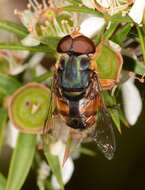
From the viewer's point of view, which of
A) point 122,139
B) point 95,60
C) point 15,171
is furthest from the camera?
point 122,139

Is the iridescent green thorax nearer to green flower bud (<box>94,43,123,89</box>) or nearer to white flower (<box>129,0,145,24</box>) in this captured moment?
green flower bud (<box>94,43,123,89</box>)

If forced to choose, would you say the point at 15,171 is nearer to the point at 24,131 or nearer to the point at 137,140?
the point at 24,131

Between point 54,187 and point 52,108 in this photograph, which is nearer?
point 52,108

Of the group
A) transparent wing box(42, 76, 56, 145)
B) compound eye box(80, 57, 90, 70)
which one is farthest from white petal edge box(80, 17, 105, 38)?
transparent wing box(42, 76, 56, 145)

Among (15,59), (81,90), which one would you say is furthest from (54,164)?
(15,59)

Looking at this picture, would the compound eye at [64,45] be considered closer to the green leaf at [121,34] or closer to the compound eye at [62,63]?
the compound eye at [62,63]

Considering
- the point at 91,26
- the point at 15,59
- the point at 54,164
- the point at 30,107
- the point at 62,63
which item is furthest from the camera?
the point at 15,59

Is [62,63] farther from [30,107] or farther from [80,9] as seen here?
[30,107]

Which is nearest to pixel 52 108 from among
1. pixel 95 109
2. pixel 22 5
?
pixel 95 109
